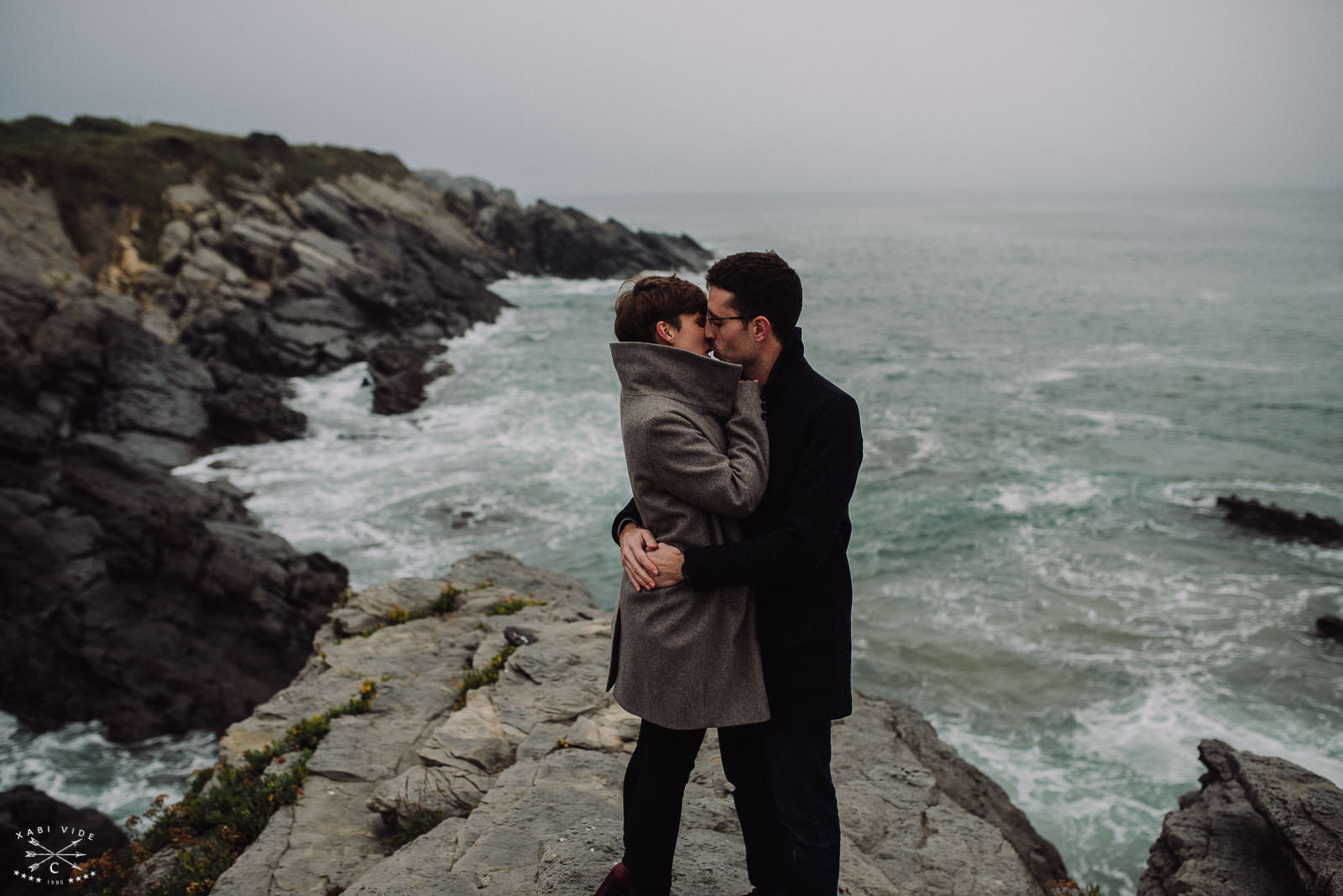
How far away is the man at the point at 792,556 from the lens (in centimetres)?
313

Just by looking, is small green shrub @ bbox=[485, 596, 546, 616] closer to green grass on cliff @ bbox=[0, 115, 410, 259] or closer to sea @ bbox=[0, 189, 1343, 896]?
sea @ bbox=[0, 189, 1343, 896]

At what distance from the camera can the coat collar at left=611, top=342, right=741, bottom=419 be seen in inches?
126

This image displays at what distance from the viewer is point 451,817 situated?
550 cm

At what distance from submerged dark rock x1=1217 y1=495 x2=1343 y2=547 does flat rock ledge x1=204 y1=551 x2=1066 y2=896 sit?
1633 cm

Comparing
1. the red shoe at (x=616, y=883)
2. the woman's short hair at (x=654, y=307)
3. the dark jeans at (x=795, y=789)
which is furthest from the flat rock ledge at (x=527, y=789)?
the woman's short hair at (x=654, y=307)

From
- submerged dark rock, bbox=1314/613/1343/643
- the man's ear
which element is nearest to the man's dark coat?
the man's ear

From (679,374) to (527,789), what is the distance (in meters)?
3.78

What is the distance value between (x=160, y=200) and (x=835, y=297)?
44779 millimetres

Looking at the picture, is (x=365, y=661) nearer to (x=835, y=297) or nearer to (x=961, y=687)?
(x=961, y=687)

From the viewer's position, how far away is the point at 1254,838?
5.94 m

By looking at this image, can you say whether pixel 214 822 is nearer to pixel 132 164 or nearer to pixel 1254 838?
pixel 1254 838

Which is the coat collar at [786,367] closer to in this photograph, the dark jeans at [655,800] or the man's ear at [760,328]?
the man's ear at [760,328]

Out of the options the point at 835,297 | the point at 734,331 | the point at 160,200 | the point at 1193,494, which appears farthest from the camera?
the point at 835,297

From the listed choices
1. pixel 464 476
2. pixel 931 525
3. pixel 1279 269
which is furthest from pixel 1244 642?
pixel 1279 269
